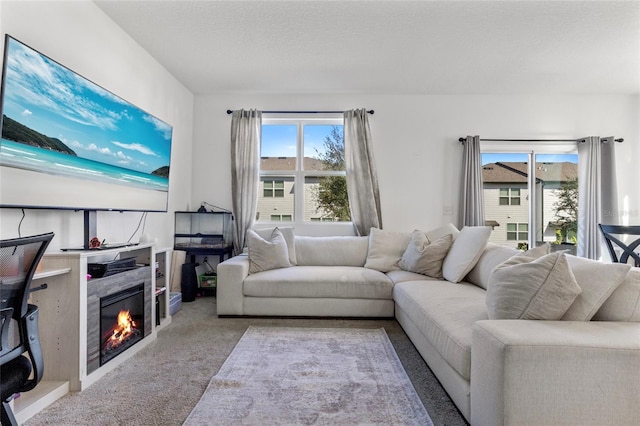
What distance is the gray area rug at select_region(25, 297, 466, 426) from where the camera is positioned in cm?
156

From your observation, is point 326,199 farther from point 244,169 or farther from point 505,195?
point 505,195

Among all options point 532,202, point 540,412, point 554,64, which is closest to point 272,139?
point 554,64

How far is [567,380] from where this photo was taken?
115cm

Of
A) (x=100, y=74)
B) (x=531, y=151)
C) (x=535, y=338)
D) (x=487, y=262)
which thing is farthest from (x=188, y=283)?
(x=531, y=151)

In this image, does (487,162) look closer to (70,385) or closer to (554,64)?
(554,64)

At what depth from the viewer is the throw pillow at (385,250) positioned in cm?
343

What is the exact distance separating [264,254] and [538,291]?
7.97 ft

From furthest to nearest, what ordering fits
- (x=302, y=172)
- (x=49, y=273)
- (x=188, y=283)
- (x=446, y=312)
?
(x=302, y=172), (x=188, y=283), (x=446, y=312), (x=49, y=273)

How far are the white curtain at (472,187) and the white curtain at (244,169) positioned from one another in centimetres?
266

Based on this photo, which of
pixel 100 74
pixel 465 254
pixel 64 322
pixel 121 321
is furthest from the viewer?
pixel 465 254

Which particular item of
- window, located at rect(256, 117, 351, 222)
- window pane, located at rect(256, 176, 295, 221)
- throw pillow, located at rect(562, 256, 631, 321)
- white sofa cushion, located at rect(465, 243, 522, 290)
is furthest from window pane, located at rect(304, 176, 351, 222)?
throw pillow, located at rect(562, 256, 631, 321)

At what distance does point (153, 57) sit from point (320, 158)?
219 cm

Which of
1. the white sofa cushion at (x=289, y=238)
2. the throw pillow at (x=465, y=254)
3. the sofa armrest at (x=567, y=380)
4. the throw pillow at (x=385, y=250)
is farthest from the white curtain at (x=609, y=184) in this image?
the white sofa cushion at (x=289, y=238)

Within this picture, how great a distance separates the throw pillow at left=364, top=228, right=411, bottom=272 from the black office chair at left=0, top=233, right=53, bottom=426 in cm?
278
